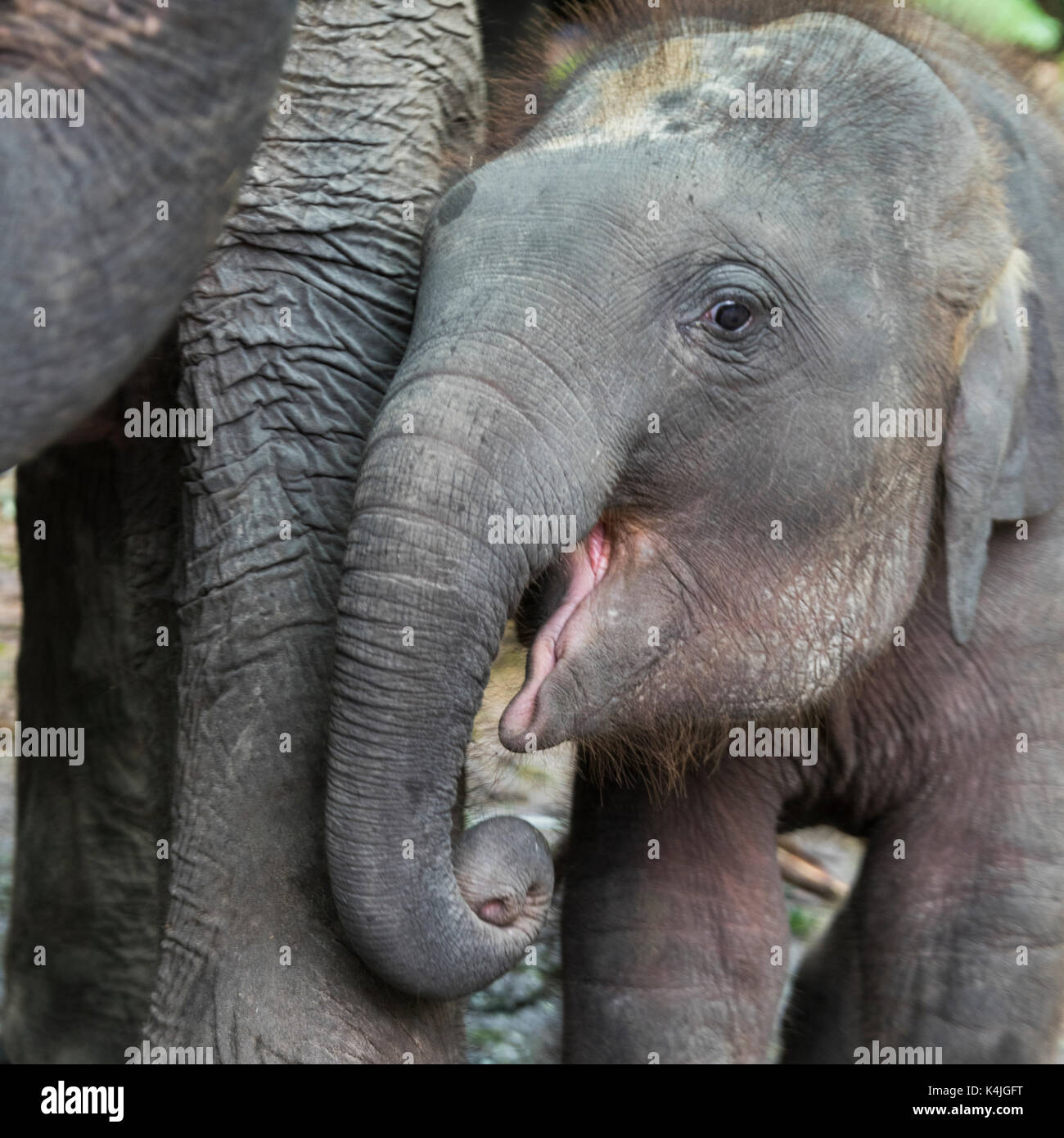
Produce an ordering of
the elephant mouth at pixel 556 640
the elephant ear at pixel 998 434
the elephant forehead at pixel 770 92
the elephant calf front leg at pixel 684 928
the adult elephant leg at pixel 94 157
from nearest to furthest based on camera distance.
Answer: the adult elephant leg at pixel 94 157 → the elephant mouth at pixel 556 640 → the elephant forehead at pixel 770 92 → the elephant ear at pixel 998 434 → the elephant calf front leg at pixel 684 928

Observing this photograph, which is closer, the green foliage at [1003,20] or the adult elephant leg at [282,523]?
the adult elephant leg at [282,523]

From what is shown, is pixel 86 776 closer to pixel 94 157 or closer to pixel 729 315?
pixel 729 315

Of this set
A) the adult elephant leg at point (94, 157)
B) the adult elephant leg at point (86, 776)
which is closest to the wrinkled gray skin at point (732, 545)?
the adult elephant leg at point (94, 157)

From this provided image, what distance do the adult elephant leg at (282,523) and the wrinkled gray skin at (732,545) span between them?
18 centimetres

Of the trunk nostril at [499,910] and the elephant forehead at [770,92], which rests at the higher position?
the elephant forehead at [770,92]

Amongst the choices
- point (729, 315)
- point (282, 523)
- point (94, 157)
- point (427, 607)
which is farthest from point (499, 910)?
point (94, 157)

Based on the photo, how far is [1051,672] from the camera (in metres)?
3.07

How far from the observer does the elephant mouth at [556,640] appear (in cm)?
254

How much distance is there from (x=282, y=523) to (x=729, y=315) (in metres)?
0.67

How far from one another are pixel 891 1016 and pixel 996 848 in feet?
1.04

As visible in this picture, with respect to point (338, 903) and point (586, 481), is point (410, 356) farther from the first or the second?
→ point (338, 903)

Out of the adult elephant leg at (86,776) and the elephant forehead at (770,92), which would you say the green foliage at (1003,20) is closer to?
the elephant forehead at (770,92)

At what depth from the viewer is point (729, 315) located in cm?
258

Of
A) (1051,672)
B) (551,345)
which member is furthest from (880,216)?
(1051,672)
